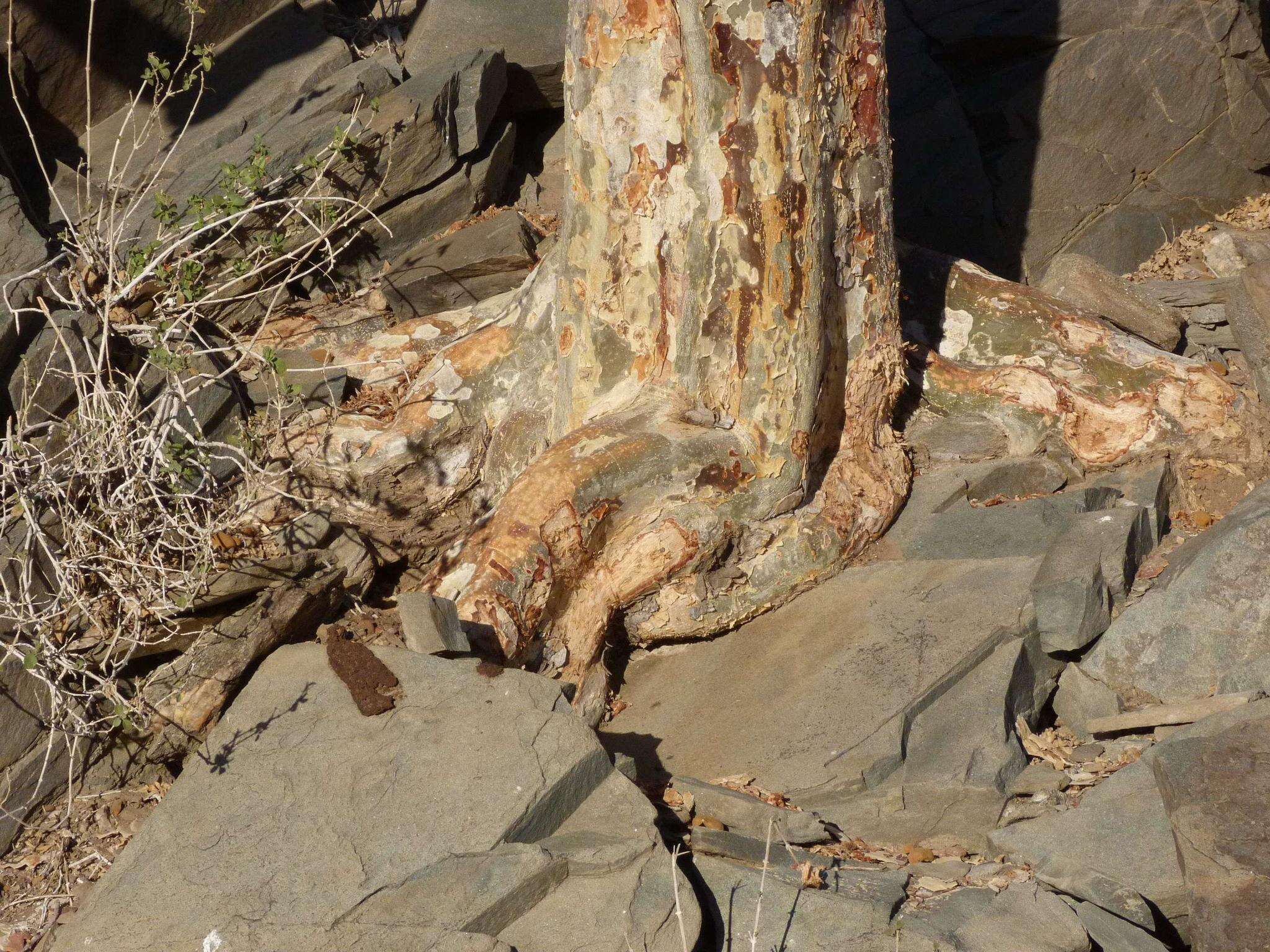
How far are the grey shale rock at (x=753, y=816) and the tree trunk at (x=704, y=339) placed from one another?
0.86m

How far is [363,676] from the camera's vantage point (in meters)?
3.14

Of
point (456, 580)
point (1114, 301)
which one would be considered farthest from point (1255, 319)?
point (456, 580)

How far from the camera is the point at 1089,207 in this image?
24.2 feet

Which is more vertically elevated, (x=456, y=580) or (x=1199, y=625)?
(x=456, y=580)

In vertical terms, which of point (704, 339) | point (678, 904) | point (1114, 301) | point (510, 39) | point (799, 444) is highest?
point (510, 39)

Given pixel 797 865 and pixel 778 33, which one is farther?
pixel 778 33

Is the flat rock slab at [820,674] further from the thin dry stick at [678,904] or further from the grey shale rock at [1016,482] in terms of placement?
the thin dry stick at [678,904]

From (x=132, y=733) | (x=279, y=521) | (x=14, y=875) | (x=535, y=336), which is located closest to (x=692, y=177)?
(x=535, y=336)

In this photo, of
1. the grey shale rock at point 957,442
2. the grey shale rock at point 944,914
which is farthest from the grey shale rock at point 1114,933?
the grey shale rock at point 957,442

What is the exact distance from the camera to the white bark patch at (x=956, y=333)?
5.42 meters

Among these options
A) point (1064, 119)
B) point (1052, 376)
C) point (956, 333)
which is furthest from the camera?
point (1064, 119)

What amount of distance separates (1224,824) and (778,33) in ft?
9.30

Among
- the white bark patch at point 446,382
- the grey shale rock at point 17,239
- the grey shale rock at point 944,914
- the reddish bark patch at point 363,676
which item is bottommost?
the grey shale rock at point 944,914

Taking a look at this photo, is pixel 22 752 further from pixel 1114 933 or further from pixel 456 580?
pixel 1114 933
